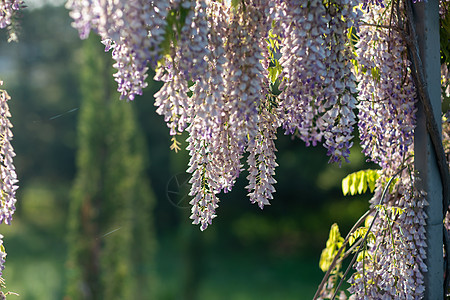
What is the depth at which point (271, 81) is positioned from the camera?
1.89 meters

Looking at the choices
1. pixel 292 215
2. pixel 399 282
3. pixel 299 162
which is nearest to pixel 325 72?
pixel 399 282

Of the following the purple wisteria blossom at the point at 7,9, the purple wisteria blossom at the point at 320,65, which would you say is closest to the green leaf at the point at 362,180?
the purple wisteria blossom at the point at 320,65

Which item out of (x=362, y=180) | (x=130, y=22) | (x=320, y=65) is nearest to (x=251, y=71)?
(x=320, y=65)

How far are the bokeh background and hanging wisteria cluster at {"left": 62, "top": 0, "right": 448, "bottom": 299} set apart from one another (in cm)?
727

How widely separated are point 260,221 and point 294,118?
10.4 metres

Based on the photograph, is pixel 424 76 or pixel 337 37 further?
pixel 424 76

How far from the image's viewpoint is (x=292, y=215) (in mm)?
11312

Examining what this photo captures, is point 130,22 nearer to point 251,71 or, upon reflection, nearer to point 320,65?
point 251,71

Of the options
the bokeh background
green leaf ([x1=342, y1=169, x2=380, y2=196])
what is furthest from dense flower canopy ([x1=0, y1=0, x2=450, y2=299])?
the bokeh background

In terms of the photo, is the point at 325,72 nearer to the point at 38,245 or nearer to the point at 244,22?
the point at 244,22

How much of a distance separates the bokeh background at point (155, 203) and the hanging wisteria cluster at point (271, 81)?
286 inches

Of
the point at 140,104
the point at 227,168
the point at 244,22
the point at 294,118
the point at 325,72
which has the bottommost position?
the point at 227,168

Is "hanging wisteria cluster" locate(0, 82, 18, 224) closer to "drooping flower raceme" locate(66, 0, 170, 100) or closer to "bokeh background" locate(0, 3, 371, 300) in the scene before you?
"drooping flower raceme" locate(66, 0, 170, 100)

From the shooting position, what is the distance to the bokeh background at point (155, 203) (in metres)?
10.1
